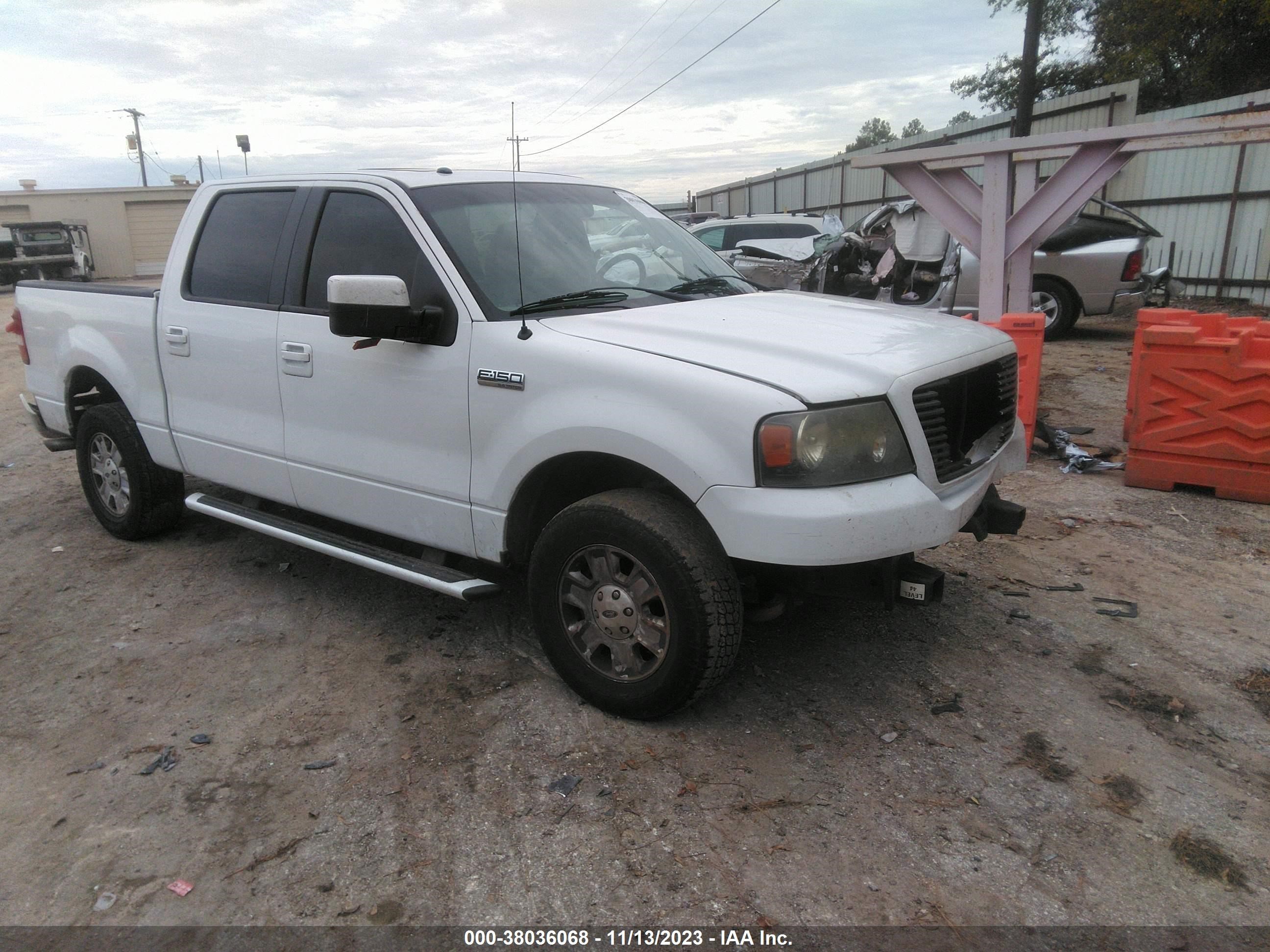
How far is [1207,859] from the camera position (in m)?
2.69

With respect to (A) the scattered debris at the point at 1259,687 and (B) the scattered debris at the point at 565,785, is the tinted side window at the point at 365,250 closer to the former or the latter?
(B) the scattered debris at the point at 565,785

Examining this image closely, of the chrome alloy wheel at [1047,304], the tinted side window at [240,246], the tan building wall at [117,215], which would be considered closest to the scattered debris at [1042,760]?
the tinted side window at [240,246]

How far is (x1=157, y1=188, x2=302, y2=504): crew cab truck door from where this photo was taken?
446cm

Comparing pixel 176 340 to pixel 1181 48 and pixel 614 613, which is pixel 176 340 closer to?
pixel 614 613

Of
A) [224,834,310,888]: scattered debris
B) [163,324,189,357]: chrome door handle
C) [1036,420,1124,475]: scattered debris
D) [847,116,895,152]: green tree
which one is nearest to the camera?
[224,834,310,888]: scattered debris

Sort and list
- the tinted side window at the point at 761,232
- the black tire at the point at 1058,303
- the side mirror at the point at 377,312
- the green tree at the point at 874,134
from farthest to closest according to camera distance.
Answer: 1. the green tree at the point at 874,134
2. the tinted side window at the point at 761,232
3. the black tire at the point at 1058,303
4. the side mirror at the point at 377,312

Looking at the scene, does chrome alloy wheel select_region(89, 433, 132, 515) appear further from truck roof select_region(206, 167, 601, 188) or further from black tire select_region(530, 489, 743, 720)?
black tire select_region(530, 489, 743, 720)

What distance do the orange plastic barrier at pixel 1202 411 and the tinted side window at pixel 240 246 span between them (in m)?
5.08

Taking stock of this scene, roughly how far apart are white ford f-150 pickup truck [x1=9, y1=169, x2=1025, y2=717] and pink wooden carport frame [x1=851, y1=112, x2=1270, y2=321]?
13.1 feet

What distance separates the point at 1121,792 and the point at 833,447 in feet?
4.69

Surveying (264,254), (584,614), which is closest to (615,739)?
(584,614)

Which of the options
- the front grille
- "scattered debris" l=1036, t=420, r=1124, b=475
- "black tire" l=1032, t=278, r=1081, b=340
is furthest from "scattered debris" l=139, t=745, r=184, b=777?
"black tire" l=1032, t=278, r=1081, b=340

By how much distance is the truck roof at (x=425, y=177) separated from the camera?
409 centimetres

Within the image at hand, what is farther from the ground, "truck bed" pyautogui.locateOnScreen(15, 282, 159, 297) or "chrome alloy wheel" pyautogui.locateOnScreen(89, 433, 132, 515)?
"truck bed" pyautogui.locateOnScreen(15, 282, 159, 297)
